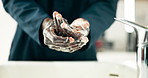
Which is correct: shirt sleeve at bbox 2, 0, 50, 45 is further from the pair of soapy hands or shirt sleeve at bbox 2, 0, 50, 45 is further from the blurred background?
the blurred background

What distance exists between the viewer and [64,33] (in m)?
0.47

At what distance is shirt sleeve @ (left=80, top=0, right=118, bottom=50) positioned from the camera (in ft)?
1.82

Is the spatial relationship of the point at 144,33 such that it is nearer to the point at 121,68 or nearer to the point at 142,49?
the point at 142,49

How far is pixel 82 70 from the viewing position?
63 cm

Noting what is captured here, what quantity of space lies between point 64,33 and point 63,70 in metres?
0.18

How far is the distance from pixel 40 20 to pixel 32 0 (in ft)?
0.35

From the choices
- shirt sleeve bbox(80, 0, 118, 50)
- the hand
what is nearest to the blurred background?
shirt sleeve bbox(80, 0, 118, 50)

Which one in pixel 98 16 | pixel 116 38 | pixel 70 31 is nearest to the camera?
pixel 70 31

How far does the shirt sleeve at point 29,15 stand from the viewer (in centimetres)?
52

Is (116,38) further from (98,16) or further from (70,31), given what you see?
(70,31)

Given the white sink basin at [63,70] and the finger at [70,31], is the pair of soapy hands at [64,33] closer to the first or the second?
the finger at [70,31]

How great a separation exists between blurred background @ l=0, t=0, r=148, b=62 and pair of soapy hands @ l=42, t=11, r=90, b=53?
137mm

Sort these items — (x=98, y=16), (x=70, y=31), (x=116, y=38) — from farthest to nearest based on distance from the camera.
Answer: (x=116, y=38) → (x=98, y=16) → (x=70, y=31)

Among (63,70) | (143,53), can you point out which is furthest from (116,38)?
(143,53)
